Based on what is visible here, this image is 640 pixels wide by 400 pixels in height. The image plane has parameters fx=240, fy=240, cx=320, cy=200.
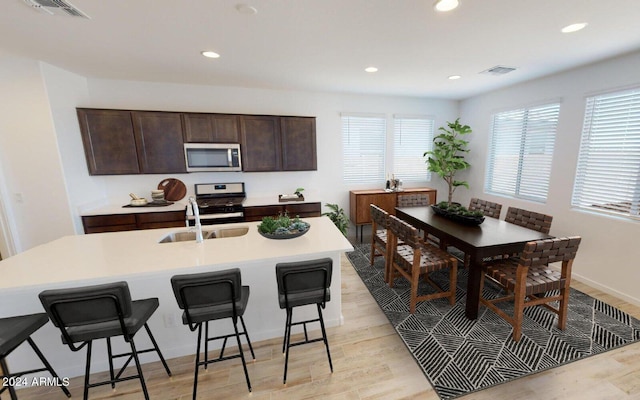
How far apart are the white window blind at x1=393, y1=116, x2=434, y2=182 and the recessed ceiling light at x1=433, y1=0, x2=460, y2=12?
3024 millimetres

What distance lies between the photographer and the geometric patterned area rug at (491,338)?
1.82 m

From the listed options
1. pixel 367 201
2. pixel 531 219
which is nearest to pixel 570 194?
pixel 531 219

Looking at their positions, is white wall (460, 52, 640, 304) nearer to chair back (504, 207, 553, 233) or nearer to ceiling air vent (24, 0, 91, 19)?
chair back (504, 207, 553, 233)

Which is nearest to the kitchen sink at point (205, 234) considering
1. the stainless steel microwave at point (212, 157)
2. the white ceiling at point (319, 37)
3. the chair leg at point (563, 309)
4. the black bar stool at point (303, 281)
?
the black bar stool at point (303, 281)

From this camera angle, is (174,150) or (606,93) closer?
(606,93)

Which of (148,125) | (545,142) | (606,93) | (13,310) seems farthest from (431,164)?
(13,310)

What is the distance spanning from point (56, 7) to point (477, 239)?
383 centimetres

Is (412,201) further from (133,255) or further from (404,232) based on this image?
(133,255)

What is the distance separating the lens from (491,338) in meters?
2.14

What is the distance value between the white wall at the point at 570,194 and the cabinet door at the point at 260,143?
3860 millimetres

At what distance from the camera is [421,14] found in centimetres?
182

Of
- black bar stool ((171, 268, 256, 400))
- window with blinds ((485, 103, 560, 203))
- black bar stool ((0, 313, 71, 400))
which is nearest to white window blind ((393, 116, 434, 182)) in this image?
window with blinds ((485, 103, 560, 203))

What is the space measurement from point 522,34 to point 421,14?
109 centimetres

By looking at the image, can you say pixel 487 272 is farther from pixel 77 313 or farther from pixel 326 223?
pixel 77 313
